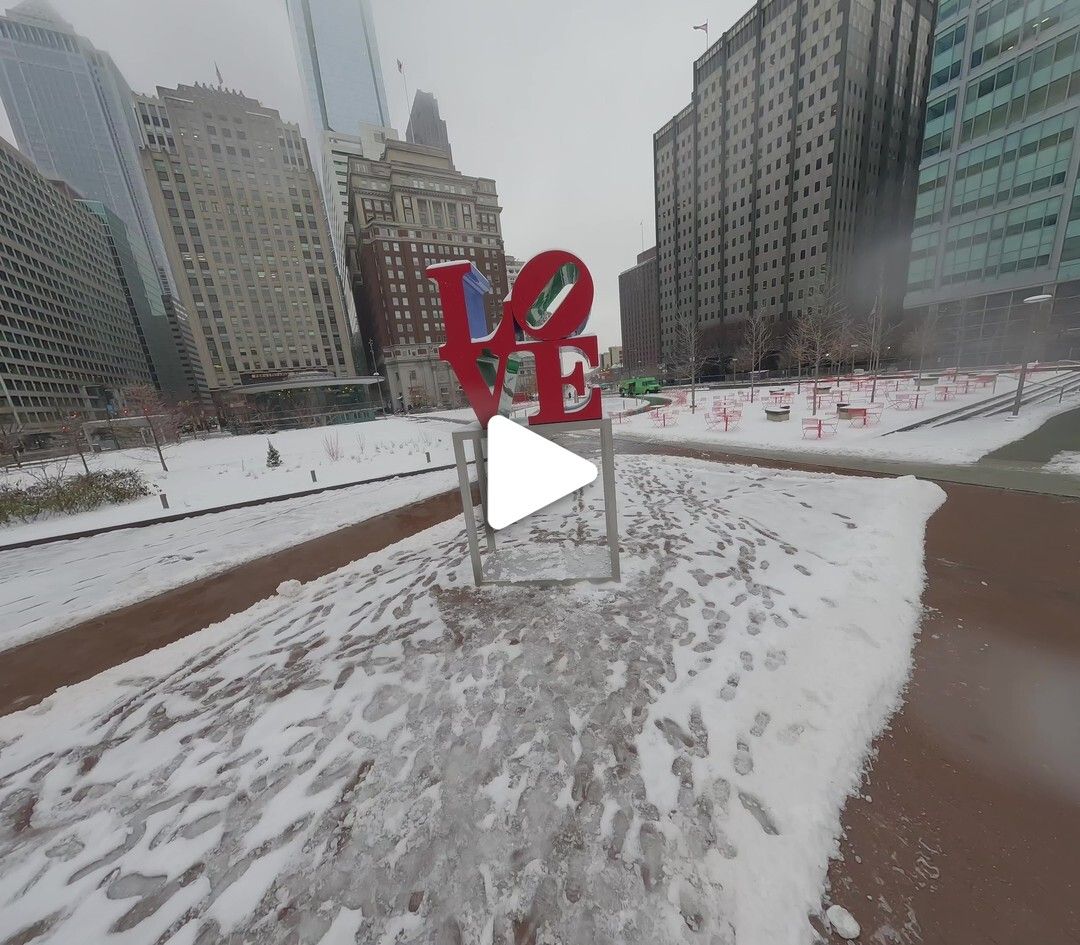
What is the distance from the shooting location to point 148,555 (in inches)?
316

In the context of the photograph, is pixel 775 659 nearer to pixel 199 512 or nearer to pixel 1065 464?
pixel 1065 464

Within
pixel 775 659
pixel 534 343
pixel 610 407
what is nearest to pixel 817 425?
pixel 775 659

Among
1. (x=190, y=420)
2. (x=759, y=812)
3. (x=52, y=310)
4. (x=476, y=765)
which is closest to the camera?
(x=759, y=812)

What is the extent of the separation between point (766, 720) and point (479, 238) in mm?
87288

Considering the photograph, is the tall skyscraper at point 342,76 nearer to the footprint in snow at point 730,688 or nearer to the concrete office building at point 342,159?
the concrete office building at point 342,159

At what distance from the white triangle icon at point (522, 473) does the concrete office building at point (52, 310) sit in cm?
7539

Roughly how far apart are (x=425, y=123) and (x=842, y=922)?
200 m

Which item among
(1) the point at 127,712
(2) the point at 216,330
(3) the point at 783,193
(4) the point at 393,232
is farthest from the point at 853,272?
(2) the point at 216,330

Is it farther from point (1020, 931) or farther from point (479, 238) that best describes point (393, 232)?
point (1020, 931)

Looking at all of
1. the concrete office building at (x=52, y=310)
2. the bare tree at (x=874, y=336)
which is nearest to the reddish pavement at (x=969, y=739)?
the bare tree at (x=874, y=336)

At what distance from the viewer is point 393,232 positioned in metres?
67.4

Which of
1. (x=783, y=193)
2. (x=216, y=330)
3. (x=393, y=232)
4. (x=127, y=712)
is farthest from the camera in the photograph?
(x=393, y=232)

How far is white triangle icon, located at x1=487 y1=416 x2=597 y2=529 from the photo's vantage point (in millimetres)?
5561

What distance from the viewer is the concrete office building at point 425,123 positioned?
147 metres
